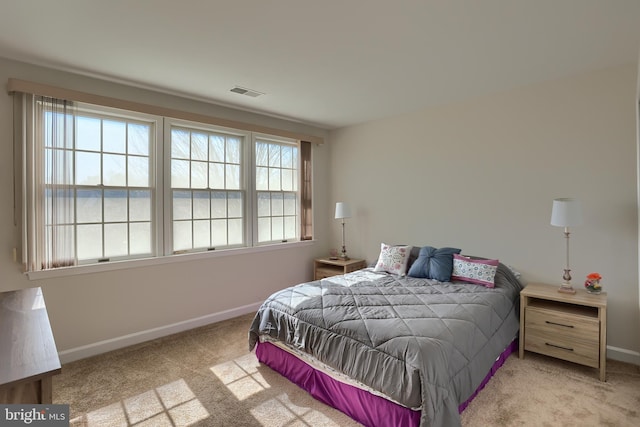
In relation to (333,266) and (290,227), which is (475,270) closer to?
(333,266)

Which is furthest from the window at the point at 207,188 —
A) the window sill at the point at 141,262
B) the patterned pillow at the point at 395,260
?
the patterned pillow at the point at 395,260

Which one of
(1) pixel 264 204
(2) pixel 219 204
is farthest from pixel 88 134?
(1) pixel 264 204

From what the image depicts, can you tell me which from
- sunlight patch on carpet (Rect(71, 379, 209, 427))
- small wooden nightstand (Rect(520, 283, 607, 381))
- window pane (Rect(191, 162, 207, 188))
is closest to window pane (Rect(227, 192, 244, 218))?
window pane (Rect(191, 162, 207, 188))

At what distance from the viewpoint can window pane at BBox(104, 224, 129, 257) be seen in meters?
3.10

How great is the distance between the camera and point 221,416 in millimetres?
2105

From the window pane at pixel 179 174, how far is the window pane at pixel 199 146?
14cm

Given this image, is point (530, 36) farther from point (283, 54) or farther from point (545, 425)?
point (545, 425)

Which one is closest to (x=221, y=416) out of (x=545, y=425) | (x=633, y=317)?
(x=545, y=425)

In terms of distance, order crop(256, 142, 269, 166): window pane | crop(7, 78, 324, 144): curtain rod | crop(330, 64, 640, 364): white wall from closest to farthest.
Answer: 1. crop(7, 78, 324, 144): curtain rod
2. crop(330, 64, 640, 364): white wall
3. crop(256, 142, 269, 166): window pane

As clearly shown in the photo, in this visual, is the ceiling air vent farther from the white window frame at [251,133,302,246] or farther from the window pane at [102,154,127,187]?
the window pane at [102,154,127,187]

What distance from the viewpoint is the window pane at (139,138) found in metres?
3.25

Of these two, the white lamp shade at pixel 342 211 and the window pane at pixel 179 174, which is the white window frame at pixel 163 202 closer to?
the window pane at pixel 179 174

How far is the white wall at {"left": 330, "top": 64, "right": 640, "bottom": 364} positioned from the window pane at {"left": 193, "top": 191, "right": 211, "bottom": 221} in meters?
2.17

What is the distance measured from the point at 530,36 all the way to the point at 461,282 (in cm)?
215
